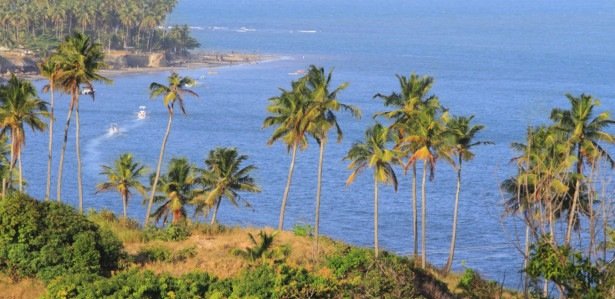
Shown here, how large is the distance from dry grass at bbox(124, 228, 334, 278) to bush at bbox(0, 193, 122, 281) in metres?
1.63

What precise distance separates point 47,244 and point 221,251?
9.08m

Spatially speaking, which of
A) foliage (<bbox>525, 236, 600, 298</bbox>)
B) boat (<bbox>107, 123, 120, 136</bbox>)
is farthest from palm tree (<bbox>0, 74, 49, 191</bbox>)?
boat (<bbox>107, 123, 120, 136</bbox>)

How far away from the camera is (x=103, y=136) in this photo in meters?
153

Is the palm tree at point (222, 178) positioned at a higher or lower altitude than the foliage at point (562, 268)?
lower

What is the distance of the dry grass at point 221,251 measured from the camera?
117 ft

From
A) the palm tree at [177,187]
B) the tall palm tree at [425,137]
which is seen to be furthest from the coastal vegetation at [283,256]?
the palm tree at [177,187]

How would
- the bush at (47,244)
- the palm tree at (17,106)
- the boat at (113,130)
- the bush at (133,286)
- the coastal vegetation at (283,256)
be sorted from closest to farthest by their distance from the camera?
the bush at (133,286), the coastal vegetation at (283,256), the bush at (47,244), the palm tree at (17,106), the boat at (113,130)

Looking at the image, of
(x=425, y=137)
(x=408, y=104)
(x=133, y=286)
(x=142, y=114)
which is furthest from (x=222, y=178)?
(x=142, y=114)

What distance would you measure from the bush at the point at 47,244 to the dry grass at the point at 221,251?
5.34 feet

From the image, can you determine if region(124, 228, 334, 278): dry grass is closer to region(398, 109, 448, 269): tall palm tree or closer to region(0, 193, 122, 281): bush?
region(0, 193, 122, 281): bush

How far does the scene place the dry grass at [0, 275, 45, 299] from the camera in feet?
110

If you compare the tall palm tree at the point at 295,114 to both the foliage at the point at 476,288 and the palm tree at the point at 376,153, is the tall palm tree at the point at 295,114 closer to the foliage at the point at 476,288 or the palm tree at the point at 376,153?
the palm tree at the point at 376,153

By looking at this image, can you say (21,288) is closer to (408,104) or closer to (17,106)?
(17,106)

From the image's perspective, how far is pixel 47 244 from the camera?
35.3 metres
